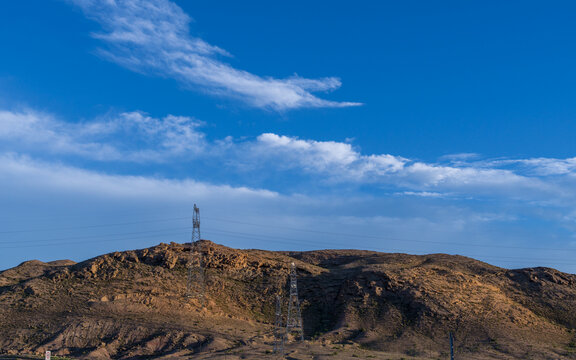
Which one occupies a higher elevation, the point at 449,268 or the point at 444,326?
the point at 449,268

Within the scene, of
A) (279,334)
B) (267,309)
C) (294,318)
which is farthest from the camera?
(267,309)

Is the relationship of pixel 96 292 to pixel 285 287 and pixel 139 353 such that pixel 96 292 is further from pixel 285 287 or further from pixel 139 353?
pixel 285 287

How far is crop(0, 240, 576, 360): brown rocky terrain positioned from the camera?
64438 mm

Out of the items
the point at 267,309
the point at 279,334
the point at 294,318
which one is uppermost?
the point at 267,309

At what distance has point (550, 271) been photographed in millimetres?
89250

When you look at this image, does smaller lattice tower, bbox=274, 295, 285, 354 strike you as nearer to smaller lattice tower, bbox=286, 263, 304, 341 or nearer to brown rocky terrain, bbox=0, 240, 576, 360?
brown rocky terrain, bbox=0, 240, 576, 360

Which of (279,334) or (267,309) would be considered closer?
(279,334)

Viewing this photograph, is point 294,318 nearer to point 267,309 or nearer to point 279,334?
point 279,334

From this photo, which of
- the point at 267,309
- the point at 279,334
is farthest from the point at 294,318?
the point at 267,309

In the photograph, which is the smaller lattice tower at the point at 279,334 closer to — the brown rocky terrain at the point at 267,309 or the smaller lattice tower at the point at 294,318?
the brown rocky terrain at the point at 267,309

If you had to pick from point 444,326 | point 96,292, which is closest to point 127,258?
point 96,292

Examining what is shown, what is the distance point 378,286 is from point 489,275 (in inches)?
861

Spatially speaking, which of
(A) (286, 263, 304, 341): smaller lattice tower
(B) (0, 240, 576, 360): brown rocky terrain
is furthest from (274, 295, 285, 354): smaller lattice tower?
(A) (286, 263, 304, 341): smaller lattice tower

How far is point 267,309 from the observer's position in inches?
3219
